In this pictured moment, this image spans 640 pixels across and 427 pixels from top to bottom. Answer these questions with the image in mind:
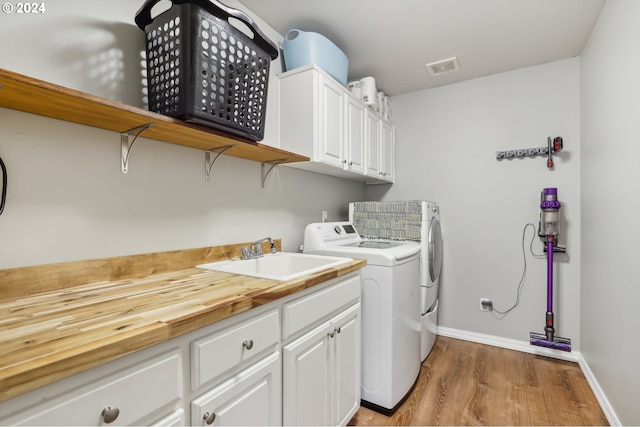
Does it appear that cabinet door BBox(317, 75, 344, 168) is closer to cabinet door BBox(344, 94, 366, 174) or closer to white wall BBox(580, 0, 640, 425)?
cabinet door BBox(344, 94, 366, 174)

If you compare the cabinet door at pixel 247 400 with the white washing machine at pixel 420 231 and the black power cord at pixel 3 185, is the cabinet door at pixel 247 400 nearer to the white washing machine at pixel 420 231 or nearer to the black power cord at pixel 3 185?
the black power cord at pixel 3 185

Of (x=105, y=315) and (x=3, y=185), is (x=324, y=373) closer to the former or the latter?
(x=105, y=315)

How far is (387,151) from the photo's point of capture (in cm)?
305

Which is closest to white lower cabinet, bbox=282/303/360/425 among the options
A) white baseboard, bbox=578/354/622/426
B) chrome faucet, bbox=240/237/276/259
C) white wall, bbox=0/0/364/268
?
chrome faucet, bbox=240/237/276/259

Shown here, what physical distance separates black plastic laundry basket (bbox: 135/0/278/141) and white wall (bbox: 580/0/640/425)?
1.80 meters

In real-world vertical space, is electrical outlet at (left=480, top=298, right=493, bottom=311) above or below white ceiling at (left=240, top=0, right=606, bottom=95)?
below

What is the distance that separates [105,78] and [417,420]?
2300mm

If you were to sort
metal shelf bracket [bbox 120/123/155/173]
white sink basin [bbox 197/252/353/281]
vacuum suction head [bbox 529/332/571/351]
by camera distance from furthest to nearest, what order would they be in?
1. vacuum suction head [bbox 529/332/571/351]
2. white sink basin [bbox 197/252/353/281]
3. metal shelf bracket [bbox 120/123/155/173]

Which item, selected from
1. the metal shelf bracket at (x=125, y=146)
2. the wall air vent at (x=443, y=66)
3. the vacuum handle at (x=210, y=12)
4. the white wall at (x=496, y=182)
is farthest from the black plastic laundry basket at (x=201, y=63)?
the white wall at (x=496, y=182)

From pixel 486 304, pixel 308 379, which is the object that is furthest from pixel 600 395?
pixel 308 379

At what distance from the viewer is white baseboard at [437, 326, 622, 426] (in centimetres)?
179

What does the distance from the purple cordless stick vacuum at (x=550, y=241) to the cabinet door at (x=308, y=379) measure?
79.7 inches

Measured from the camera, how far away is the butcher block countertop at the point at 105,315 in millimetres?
556

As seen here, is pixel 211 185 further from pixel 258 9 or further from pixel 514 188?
pixel 514 188
